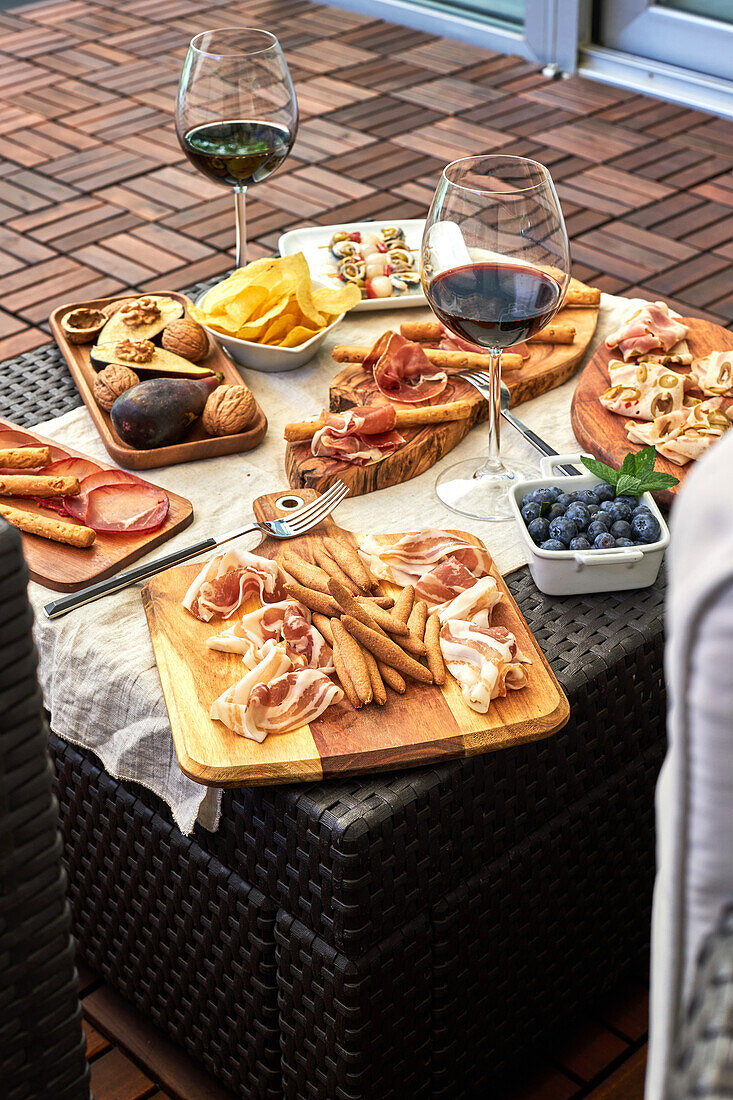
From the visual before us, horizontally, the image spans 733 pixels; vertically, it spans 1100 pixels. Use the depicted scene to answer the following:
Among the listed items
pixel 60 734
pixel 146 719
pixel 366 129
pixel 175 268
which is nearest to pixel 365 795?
pixel 146 719

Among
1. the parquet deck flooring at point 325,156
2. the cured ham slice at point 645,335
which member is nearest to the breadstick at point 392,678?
the cured ham slice at point 645,335

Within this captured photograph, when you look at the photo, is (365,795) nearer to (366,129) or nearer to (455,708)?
(455,708)

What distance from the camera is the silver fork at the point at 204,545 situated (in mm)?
953

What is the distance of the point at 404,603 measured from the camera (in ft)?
2.98

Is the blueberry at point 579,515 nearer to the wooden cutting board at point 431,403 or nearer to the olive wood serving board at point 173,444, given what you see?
the wooden cutting board at point 431,403

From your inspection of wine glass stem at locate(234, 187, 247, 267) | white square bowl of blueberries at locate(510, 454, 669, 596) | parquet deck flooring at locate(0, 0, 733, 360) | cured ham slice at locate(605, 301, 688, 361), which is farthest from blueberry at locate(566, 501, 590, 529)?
parquet deck flooring at locate(0, 0, 733, 360)

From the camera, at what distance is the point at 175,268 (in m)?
2.39

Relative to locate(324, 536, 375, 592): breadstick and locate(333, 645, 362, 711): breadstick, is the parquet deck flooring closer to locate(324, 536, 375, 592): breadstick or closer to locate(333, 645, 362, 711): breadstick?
locate(324, 536, 375, 592): breadstick

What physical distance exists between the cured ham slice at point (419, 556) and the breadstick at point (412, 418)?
186mm

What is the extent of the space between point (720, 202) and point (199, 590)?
6.87ft

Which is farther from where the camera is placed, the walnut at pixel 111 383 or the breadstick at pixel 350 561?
the walnut at pixel 111 383

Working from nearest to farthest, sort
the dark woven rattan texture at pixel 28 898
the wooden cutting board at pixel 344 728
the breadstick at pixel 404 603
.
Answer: the dark woven rattan texture at pixel 28 898, the wooden cutting board at pixel 344 728, the breadstick at pixel 404 603

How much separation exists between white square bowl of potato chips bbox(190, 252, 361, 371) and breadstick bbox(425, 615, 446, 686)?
44cm

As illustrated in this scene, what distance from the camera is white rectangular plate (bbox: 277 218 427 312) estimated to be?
1.35 metres
